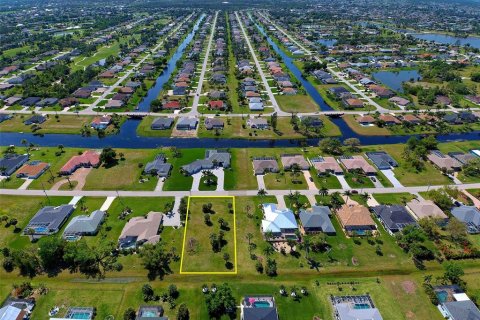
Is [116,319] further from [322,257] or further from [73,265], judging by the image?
[322,257]

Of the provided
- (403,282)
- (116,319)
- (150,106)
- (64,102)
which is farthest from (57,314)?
(64,102)

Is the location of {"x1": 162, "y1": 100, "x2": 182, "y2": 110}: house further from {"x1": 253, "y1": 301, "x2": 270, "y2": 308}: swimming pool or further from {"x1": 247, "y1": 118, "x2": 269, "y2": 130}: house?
{"x1": 253, "y1": 301, "x2": 270, "y2": 308}: swimming pool

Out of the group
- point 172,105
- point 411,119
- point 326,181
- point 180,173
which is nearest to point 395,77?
point 411,119

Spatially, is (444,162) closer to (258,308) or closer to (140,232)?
(258,308)

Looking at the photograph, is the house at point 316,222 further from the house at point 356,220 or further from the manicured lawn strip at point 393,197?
the manicured lawn strip at point 393,197

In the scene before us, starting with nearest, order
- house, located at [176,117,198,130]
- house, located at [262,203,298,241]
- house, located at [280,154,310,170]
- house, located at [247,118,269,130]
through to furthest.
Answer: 1. house, located at [262,203,298,241]
2. house, located at [280,154,310,170]
3. house, located at [176,117,198,130]
4. house, located at [247,118,269,130]

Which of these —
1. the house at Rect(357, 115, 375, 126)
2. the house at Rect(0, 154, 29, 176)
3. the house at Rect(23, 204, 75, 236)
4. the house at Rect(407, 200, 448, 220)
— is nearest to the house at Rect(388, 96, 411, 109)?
the house at Rect(357, 115, 375, 126)
